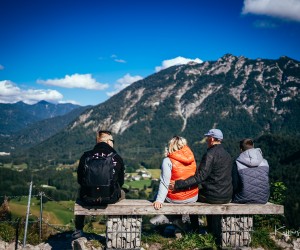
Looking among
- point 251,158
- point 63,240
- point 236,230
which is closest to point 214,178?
point 251,158

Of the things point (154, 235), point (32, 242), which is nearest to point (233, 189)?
point (154, 235)

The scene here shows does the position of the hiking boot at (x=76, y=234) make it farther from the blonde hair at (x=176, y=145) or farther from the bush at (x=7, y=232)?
the blonde hair at (x=176, y=145)

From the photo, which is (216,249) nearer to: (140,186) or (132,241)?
(132,241)

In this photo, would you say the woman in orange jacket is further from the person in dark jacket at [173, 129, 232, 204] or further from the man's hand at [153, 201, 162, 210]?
the person in dark jacket at [173, 129, 232, 204]

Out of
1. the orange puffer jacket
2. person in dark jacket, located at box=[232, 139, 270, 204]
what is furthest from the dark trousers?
person in dark jacket, located at box=[232, 139, 270, 204]

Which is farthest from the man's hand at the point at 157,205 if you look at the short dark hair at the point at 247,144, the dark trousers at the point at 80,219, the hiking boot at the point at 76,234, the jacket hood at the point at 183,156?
the short dark hair at the point at 247,144

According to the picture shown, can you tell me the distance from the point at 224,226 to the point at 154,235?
5.95 ft

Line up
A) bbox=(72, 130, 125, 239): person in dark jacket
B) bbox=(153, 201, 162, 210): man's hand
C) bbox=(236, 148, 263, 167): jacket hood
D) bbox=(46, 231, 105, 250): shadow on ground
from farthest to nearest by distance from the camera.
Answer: bbox=(46, 231, 105, 250): shadow on ground < bbox=(236, 148, 263, 167): jacket hood < bbox=(153, 201, 162, 210): man's hand < bbox=(72, 130, 125, 239): person in dark jacket

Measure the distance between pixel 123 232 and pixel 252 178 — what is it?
3.36 m

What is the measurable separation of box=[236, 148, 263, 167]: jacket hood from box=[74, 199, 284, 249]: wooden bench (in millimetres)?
998

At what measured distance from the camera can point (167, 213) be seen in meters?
6.78

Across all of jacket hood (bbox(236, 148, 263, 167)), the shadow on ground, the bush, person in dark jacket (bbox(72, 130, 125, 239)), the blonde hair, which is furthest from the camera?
the bush

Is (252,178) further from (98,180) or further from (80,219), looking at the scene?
(80,219)

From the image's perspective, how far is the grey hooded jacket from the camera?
7.12 metres
